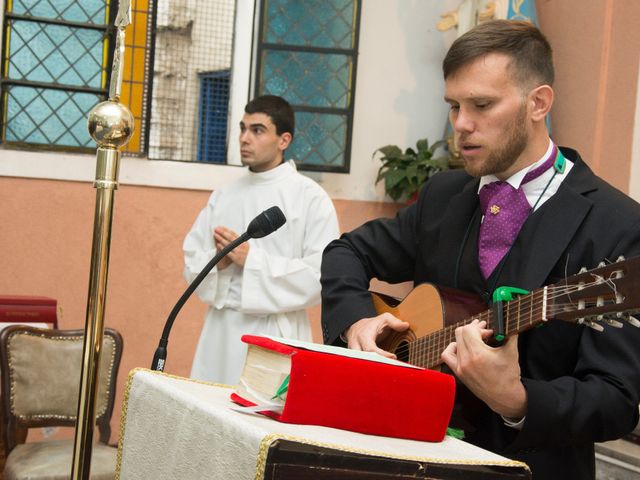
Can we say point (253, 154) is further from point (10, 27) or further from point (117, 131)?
point (117, 131)

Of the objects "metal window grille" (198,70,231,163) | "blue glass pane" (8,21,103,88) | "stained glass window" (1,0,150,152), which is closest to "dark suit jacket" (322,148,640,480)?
"metal window grille" (198,70,231,163)

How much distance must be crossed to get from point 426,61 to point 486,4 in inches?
26.0

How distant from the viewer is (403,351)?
2.34 metres

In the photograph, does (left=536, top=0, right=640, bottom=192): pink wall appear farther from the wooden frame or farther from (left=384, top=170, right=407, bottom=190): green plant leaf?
the wooden frame

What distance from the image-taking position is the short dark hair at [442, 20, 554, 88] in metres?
2.16

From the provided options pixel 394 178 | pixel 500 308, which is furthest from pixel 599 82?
pixel 500 308

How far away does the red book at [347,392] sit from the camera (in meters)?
1.44

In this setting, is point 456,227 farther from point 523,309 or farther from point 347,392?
point 347,392

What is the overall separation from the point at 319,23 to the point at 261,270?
2275 mm

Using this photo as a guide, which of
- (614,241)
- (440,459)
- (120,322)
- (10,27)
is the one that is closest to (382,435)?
(440,459)

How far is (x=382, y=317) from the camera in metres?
2.36

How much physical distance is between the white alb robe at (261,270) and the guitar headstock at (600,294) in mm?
3178

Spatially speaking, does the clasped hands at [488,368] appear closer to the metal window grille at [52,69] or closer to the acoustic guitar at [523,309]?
the acoustic guitar at [523,309]

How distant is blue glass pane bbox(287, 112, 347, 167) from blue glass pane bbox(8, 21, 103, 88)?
1365mm
